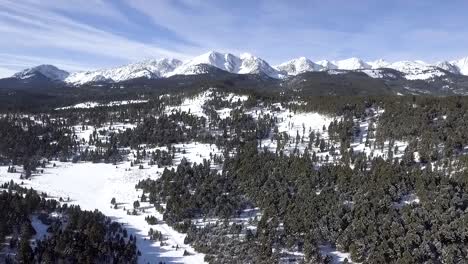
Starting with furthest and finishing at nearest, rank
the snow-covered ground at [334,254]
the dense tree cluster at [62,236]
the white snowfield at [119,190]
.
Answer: the white snowfield at [119,190] < the snow-covered ground at [334,254] < the dense tree cluster at [62,236]

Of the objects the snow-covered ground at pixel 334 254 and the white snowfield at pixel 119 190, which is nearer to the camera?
the snow-covered ground at pixel 334 254

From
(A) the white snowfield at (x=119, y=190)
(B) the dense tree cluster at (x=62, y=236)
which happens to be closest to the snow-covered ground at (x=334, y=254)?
(A) the white snowfield at (x=119, y=190)

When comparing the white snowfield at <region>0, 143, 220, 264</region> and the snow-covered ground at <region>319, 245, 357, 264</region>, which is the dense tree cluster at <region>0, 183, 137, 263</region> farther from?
the snow-covered ground at <region>319, 245, 357, 264</region>

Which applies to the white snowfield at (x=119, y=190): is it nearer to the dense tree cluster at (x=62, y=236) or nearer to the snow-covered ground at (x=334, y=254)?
the dense tree cluster at (x=62, y=236)

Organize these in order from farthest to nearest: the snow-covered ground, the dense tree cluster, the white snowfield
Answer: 1. the white snowfield
2. the snow-covered ground
3. the dense tree cluster

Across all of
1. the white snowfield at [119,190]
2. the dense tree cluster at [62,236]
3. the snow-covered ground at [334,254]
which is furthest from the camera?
the white snowfield at [119,190]

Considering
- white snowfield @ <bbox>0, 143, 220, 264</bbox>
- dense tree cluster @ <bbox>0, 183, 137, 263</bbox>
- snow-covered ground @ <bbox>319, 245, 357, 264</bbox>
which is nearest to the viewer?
dense tree cluster @ <bbox>0, 183, 137, 263</bbox>

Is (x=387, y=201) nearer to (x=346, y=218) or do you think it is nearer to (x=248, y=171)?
(x=346, y=218)

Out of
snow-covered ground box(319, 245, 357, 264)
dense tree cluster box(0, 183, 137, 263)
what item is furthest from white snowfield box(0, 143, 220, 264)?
snow-covered ground box(319, 245, 357, 264)

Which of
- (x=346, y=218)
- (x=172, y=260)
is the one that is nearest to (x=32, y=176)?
(x=172, y=260)
